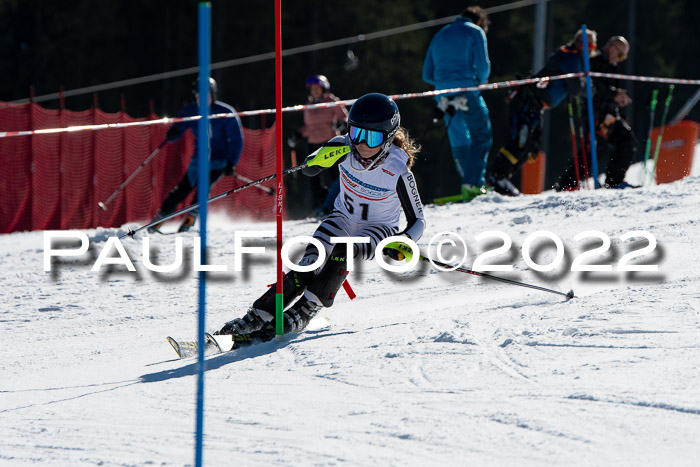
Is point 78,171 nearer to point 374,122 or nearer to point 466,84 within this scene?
point 466,84

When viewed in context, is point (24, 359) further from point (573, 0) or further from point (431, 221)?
point (573, 0)

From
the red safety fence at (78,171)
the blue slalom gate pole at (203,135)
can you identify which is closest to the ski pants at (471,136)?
the red safety fence at (78,171)

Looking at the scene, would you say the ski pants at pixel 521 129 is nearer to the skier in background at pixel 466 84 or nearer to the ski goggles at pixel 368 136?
the skier in background at pixel 466 84

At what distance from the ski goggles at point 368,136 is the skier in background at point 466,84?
178 inches

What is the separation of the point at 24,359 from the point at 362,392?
2340 mm

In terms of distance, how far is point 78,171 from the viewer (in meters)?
14.4

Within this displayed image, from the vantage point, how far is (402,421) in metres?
3.56

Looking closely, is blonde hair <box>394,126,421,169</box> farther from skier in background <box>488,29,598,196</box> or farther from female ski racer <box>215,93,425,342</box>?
skier in background <box>488,29,598,196</box>

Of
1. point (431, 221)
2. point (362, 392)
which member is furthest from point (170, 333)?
point (431, 221)

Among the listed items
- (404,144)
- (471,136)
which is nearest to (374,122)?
(404,144)

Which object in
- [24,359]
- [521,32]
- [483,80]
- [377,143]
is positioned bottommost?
[24,359]

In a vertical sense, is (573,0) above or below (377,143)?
above

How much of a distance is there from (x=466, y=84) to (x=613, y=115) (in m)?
1.62

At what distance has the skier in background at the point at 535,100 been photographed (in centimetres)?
994
